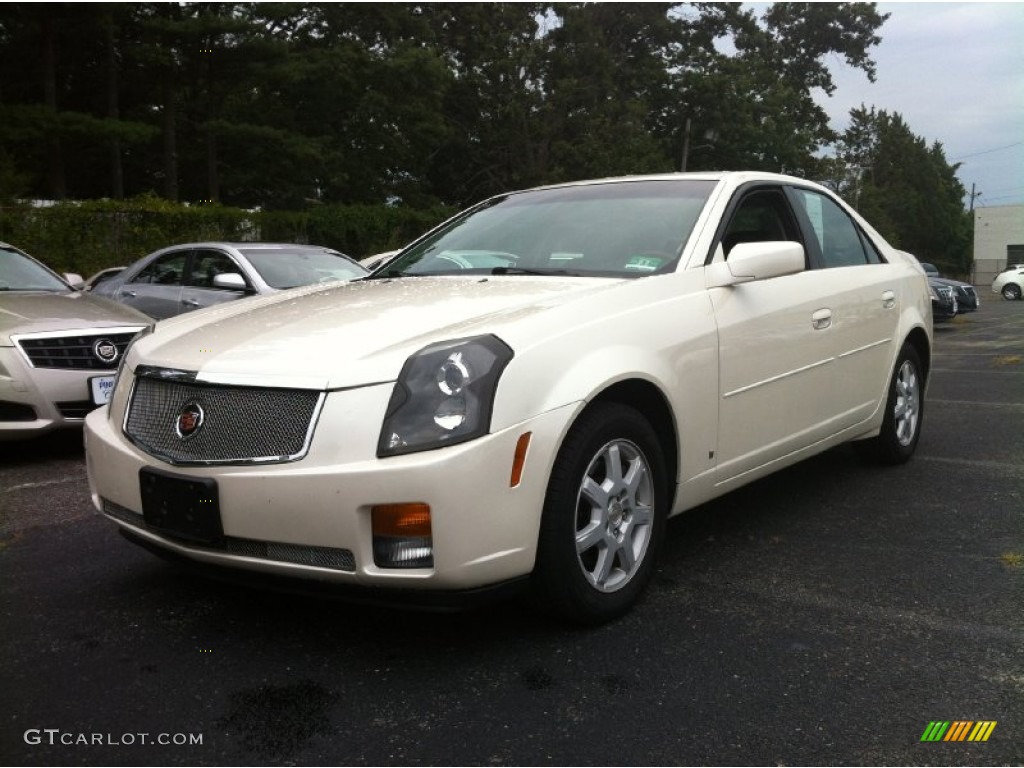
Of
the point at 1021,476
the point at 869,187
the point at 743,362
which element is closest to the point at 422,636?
the point at 743,362

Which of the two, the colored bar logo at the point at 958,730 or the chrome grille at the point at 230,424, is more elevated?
the chrome grille at the point at 230,424

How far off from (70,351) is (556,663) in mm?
3927

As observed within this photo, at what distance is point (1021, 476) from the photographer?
4.85 m

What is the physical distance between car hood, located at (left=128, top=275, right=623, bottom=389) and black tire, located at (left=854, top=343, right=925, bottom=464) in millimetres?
2372

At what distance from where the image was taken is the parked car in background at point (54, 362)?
16.8ft

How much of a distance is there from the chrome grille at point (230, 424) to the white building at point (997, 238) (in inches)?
2618

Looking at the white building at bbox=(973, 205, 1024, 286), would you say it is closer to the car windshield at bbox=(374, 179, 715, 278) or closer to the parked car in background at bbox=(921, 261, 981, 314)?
the parked car in background at bbox=(921, 261, 981, 314)

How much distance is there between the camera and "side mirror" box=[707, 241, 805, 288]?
3396mm

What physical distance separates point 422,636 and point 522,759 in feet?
2.50

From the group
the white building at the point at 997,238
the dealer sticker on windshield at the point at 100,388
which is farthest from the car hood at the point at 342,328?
the white building at the point at 997,238

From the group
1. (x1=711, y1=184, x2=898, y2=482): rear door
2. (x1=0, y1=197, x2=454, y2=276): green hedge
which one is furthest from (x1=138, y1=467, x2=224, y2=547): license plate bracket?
(x1=0, y1=197, x2=454, y2=276): green hedge

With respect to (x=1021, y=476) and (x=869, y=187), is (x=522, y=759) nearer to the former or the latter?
(x=1021, y=476)

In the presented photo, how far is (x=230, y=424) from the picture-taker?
261cm

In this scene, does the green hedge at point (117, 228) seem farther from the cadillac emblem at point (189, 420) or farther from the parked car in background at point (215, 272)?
the cadillac emblem at point (189, 420)
